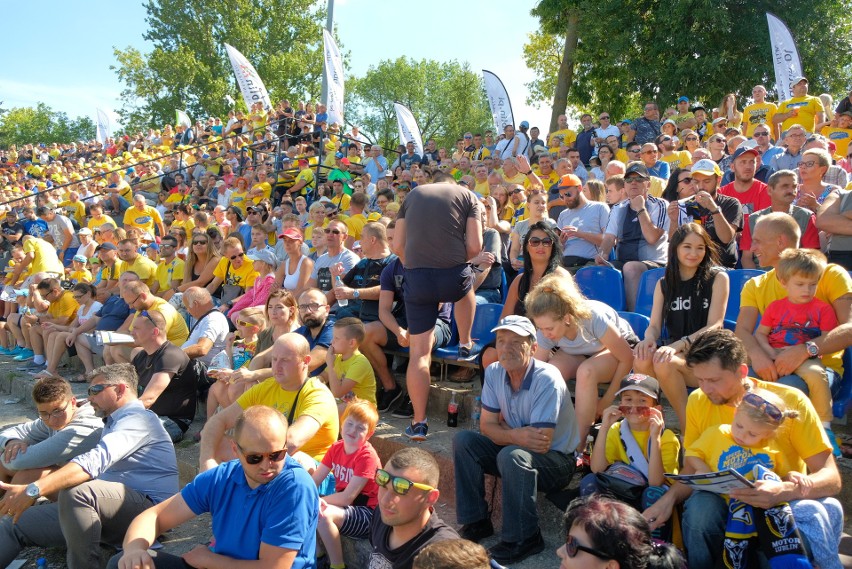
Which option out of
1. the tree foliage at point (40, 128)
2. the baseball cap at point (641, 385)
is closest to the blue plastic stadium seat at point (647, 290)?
the baseball cap at point (641, 385)

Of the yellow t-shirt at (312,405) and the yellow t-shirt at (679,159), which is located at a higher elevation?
the yellow t-shirt at (679,159)

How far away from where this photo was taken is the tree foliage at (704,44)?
16141mm

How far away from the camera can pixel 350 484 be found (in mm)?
3771

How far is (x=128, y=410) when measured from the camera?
4301mm

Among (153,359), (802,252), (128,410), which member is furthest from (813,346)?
(153,359)

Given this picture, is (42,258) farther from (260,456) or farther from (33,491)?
(260,456)

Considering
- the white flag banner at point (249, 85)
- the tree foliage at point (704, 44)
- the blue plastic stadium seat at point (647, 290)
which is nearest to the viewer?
the blue plastic stadium seat at point (647, 290)

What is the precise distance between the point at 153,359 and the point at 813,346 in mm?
4716

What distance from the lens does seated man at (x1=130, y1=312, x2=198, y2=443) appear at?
18.8ft

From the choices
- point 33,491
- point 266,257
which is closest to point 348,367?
point 33,491

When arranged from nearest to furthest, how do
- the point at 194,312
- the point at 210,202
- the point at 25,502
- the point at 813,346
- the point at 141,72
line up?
the point at 813,346, the point at 25,502, the point at 194,312, the point at 210,202, the point at 141,72

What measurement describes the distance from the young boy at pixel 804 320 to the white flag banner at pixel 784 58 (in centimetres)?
993

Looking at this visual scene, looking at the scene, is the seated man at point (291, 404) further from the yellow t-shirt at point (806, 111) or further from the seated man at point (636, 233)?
the yellow t-shirt at point (806, 111)

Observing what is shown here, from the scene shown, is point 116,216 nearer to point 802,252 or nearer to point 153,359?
point 153,359
